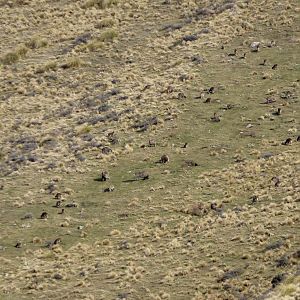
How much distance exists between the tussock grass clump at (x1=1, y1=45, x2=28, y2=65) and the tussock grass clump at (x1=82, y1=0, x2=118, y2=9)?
1274 centimetres

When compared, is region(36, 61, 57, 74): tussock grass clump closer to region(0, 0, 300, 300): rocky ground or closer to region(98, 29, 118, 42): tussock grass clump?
region(0, 0, 300, 300): rocky ground

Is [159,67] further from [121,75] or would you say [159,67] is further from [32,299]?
[32,299]

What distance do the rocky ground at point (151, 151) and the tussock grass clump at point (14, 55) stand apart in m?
0.16

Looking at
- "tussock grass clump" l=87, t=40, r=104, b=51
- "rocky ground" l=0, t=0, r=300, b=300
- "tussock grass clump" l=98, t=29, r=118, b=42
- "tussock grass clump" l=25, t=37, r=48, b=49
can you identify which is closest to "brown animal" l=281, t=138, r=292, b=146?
"rocky ground" l=0, t=0, r=300, b=300

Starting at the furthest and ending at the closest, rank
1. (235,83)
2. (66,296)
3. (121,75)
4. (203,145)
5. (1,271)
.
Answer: (121,75), (235,83), (203,145), (1,271), (66,296)

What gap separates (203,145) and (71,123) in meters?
13.1

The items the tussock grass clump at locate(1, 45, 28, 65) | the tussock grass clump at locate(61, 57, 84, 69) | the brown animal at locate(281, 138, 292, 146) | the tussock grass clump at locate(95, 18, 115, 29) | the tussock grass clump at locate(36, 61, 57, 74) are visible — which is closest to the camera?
the brown animal at locate(281, 138, 292, 146)

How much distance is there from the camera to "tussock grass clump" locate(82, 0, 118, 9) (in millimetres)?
98338

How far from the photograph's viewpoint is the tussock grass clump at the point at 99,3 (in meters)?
98.3

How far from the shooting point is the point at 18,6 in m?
102

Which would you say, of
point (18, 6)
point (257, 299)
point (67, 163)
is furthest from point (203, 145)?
point (18, 6)

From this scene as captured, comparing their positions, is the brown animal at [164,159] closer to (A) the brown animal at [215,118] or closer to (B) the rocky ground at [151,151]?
(B) the rocky ground at [151,151]

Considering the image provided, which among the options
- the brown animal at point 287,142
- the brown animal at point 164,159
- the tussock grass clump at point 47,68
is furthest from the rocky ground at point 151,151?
the brown animal at point 164,159

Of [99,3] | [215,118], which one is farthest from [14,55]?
[215,118]
